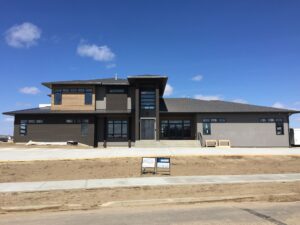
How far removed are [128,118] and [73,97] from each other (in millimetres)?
6568

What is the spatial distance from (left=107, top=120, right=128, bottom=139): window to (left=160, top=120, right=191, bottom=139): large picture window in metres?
4.37

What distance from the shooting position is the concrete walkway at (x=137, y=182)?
517 inches

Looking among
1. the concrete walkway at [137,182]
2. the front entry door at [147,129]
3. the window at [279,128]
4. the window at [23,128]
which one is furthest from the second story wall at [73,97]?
the concrete walkway at [137,182]

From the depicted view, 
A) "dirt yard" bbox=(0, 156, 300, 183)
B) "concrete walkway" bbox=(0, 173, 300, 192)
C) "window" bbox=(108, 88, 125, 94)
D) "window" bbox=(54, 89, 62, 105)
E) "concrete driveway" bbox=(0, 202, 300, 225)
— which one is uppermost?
"window" bbox=(108, 88, 125, 94)

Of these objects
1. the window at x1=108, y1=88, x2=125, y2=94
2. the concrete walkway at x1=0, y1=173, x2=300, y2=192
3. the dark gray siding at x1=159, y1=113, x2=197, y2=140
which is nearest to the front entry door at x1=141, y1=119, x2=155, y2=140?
the dark gray siding at x1=159, y1=113, x2=197, y2=140

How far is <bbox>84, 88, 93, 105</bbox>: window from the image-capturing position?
35812 millimetres

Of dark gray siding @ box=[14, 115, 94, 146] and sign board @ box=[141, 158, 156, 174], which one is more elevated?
dark gray siding @ box=[14, 115, 94, 146]

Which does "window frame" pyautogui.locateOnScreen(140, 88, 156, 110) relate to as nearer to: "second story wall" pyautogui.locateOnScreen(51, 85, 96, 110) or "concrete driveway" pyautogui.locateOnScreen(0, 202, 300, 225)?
"second story wall" pyautogui.locateOnScreen(51, 85, 96, 110)

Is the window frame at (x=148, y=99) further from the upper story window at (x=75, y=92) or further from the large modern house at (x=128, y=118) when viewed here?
the upper story window at (x=75, y=92)

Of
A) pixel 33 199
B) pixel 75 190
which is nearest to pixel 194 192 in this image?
pixel 75 190

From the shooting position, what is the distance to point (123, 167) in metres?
18.1

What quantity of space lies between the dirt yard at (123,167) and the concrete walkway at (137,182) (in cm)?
107

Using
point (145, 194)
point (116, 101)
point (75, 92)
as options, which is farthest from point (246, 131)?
point (145, 194)

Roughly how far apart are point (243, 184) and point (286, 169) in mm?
5987
